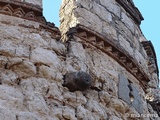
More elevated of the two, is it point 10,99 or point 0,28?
point 0,28

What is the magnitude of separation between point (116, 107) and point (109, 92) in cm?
14

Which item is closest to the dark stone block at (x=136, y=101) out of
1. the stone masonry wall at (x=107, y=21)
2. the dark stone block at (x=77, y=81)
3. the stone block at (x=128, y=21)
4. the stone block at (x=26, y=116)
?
the stone masonry wall at (x=107, y=21)

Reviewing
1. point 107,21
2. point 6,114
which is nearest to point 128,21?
point 107,21

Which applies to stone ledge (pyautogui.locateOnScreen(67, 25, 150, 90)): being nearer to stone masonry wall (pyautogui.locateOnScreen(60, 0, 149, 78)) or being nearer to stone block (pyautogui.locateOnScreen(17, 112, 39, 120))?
stone masonry wall (pyautogui.locateOnScreen(60, 0, 149, 78))

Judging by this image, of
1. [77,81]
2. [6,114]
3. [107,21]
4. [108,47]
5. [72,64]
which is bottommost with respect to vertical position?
[6,114]

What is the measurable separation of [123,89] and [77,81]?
2.04 ft

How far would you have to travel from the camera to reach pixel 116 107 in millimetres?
4285

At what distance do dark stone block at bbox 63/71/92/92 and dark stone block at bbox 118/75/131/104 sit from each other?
435 mm

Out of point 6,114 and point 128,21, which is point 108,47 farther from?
point 6,114

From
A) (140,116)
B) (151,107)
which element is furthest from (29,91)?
(151,107)

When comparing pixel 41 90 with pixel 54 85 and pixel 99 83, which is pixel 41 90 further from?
pixel 99 83

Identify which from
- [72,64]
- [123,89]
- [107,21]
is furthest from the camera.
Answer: [107,21]

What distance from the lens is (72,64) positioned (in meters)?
4.21

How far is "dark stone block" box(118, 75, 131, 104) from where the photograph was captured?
14.6 feet
